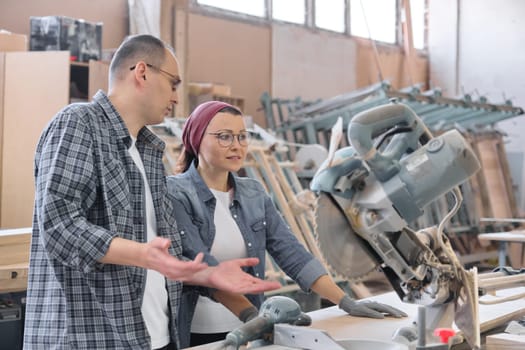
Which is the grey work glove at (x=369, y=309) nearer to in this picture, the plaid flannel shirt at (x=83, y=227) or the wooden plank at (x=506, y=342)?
the wooden plank at (x=506, y=342)

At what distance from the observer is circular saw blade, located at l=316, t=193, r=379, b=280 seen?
1795 mm

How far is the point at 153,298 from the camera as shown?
1.84 metres

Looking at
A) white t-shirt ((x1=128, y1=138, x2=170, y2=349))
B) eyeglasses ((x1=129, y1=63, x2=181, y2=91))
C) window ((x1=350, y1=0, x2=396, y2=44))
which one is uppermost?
window ((x1=350, y1=0, x2=396, y2=44))

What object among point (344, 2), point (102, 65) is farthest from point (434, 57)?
point (102, 65)

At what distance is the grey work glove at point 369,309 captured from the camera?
216 cm

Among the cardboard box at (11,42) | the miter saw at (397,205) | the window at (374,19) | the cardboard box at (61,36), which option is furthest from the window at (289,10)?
the miter saw at (397,205)

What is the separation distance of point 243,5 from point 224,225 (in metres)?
5.79

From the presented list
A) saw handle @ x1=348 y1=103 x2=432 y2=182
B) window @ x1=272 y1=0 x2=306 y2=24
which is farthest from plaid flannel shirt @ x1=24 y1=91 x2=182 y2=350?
window @ x1=272 y1=0 x2=306 y2=24

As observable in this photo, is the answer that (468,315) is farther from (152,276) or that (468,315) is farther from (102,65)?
(102,65)

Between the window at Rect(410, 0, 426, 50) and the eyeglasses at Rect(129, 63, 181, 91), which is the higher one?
the window at Rect(410, 0, 426, 50)

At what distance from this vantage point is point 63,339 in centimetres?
169

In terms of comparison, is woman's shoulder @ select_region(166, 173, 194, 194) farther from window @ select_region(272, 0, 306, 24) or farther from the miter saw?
window @ select_region(272, 0, 306, 24)

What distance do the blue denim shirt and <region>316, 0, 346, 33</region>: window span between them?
→ 630cm

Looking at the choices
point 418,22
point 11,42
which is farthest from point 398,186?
point 418,22
